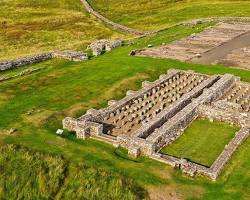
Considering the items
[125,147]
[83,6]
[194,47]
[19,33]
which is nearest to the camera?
[125,147]

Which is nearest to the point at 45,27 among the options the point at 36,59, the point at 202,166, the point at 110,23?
the point at 110,23

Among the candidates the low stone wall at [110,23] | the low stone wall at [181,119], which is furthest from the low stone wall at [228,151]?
the low stone wall at [110,23]

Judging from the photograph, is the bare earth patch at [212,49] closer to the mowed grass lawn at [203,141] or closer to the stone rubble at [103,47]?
the stone rubble at [103,47]

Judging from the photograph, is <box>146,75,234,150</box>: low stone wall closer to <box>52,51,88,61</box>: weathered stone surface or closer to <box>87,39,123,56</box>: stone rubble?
<box>52,51,88,61</box>: weathered stone surface

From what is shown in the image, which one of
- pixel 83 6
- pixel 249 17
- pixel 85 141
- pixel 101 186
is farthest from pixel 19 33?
pixel 101 186

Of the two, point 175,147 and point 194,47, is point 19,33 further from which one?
point 175,147

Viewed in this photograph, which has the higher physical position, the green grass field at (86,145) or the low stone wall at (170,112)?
the low stone wall at (170,112)
